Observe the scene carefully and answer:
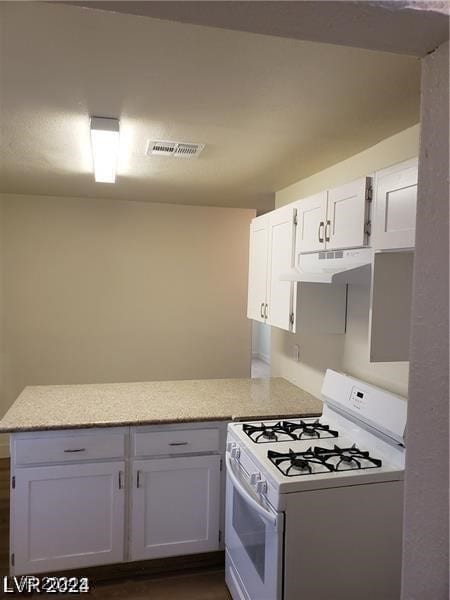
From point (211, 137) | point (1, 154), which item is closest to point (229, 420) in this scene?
point (211, 137)

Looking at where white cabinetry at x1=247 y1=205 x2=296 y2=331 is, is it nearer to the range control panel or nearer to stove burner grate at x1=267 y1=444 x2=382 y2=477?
the range control panel

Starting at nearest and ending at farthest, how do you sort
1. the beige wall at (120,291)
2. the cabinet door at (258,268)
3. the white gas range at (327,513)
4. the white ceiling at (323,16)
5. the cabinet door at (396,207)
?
the white ceiling at (323,16) → the cabinet door at (396,207) → the white gas range at (327,513) → the cabinet door at (258,268) → the beige wall at (120,291)

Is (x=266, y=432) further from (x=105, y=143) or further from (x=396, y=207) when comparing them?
(x=105, y=143)

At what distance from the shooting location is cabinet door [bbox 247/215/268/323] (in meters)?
3.07

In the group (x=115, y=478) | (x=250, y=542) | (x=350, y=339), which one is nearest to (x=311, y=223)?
(x=350, y=339)

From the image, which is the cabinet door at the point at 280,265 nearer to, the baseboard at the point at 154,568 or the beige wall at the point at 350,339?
the beige wall at the point at 350,339

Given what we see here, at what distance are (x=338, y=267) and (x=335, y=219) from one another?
0.24 metres

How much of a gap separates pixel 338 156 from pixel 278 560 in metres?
1.99

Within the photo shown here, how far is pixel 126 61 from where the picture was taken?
146 centimetres

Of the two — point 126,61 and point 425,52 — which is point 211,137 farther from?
point 425,52

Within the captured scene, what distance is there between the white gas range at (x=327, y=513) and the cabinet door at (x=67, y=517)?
73 centimetres

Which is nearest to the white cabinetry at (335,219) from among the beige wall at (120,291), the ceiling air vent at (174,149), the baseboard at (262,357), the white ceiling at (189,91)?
the white ceiling at (189,91)

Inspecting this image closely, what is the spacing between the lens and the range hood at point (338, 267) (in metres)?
1.95

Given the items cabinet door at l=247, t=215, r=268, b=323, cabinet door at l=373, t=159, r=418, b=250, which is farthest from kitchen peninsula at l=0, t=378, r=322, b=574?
cabinet door at l=373, t=159, r=418, b=250
